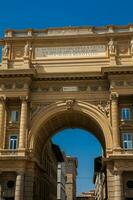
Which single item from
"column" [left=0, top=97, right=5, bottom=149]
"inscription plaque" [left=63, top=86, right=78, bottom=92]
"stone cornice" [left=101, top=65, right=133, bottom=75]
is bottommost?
"column" [left=0, top=97, right=5, bottom=149]

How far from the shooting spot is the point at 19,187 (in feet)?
116

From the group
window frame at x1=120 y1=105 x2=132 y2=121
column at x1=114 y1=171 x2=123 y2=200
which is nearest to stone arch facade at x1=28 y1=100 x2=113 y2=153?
window frame at x1=120 y1=105 x2=132 y2=121

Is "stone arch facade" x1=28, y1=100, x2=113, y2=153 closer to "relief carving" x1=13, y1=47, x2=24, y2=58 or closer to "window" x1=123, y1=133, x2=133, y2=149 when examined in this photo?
"window" x1=123, y1=133, x2=133, y2=149

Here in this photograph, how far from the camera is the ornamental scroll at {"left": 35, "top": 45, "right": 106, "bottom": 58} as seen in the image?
4047cm

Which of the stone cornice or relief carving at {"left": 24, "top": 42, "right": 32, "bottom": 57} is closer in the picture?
the stone cornice

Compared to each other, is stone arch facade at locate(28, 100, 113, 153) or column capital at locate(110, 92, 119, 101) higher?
column capital at locate(110, 92, 119, 101)

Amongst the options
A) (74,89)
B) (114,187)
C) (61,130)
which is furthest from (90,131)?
(114,187)

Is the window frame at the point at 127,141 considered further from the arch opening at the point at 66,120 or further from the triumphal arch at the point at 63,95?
the arch opening at the point at 66,120

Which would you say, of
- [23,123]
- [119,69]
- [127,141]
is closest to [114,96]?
[119,69]

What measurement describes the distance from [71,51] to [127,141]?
11392 millimetres

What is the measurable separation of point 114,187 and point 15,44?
18456 mm

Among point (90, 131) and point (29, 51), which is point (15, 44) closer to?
point (29, 51)

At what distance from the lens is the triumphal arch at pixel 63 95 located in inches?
1421

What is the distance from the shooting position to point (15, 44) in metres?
41.4
